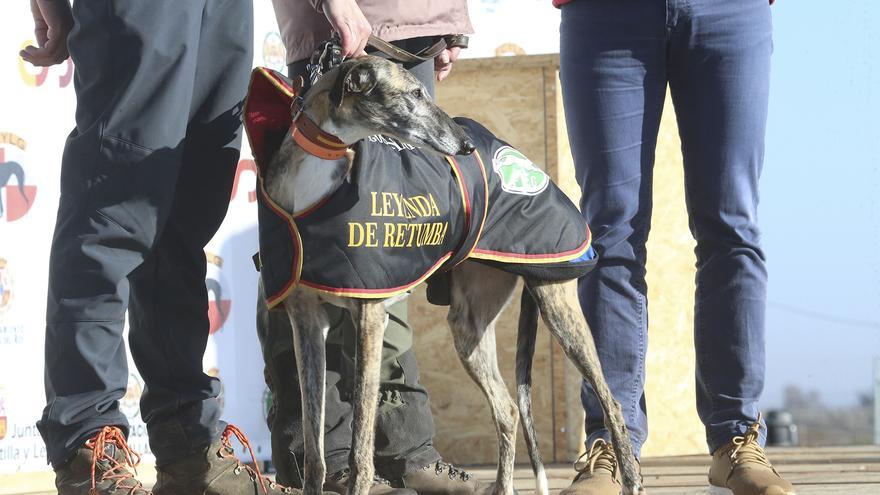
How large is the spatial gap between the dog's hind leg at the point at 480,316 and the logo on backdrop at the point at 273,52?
93.4 inches

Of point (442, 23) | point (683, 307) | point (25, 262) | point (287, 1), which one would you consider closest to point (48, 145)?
point (25, 262)

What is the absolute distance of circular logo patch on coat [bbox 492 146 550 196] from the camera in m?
3.17

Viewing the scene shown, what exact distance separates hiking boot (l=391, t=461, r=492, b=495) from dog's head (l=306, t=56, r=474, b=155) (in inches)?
47.1

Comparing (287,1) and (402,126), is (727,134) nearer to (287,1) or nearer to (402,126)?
(402,126)

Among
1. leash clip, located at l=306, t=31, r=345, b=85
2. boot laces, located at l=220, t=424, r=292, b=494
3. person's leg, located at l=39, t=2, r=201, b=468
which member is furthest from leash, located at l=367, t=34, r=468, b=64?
boot laces, located at l=220, t=424, r=292, b=494

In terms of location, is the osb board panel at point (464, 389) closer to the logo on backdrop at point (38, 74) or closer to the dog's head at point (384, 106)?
the logo on backdrop at point (38, 74)

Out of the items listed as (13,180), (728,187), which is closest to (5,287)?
(13,180)

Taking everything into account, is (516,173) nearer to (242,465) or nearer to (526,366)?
(526,366)

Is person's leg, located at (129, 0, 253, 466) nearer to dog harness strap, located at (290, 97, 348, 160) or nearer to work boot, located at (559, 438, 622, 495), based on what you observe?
dog harness strap, located at (290, 97, 348, 160)

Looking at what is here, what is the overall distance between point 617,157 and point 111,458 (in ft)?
5.67

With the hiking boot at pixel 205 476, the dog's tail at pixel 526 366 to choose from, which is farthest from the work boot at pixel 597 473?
the hiking boot at pixel 205 476

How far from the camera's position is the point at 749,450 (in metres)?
3.29

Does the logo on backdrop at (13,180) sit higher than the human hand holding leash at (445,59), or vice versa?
the human hand holding leash at (445,59)

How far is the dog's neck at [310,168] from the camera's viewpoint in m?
2.73
